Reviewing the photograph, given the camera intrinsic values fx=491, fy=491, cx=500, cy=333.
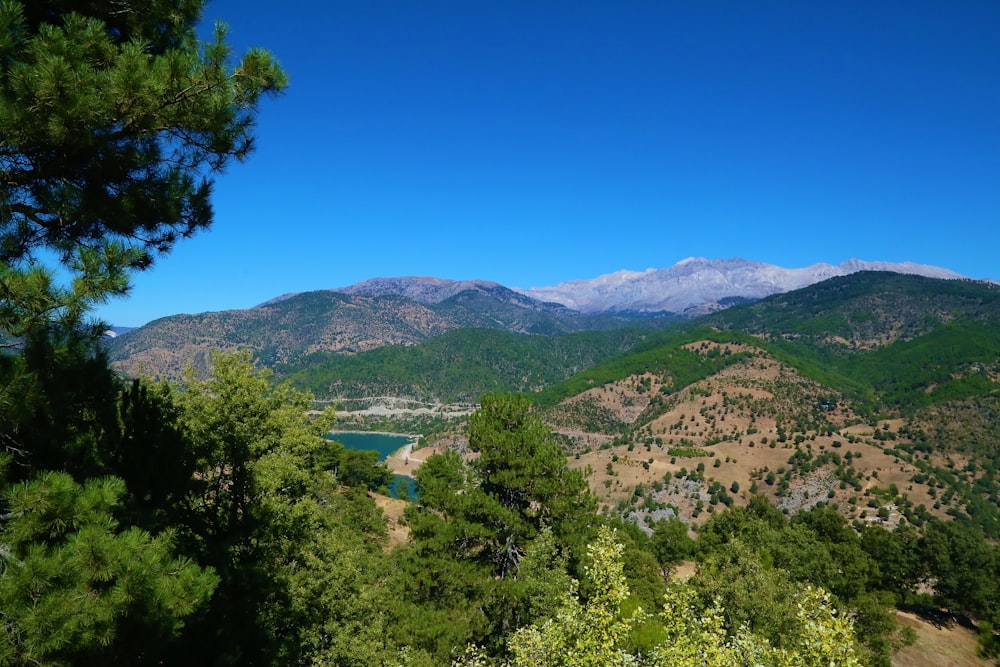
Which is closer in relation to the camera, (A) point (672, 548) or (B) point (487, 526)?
(B) point (487, 526)

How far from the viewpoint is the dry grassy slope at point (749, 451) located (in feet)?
401

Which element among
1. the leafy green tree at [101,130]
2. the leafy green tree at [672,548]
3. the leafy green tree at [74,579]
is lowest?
the leafy green tree at [672,548]

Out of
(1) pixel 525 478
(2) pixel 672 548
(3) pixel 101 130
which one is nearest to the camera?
(3) pixel 101 130

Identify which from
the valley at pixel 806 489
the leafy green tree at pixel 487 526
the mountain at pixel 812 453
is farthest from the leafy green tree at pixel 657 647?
the mountain at pixel 812 453

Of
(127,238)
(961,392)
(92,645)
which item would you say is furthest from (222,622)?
(961,392)

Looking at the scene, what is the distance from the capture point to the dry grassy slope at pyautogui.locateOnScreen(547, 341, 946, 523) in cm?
12238

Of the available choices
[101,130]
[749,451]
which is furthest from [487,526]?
[749,451]

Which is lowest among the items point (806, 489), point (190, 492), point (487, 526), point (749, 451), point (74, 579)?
point (806, 489)

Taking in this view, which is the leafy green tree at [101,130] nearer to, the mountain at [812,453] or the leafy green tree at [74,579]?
the leafy green tree at [74,579]

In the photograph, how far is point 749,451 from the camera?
151 m

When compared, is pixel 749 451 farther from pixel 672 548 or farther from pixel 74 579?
pixel 74 579

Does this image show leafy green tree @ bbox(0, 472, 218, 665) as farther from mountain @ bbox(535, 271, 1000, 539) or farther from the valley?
mountain @ bbox(535, 271, 1000, 539)

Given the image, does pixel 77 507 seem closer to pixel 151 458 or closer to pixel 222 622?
pixel 151 458

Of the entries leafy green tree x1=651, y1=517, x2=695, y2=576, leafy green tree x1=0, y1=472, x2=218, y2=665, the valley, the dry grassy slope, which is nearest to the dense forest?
leafy green tree x1=0, y1=472, x2=218, y2=665
